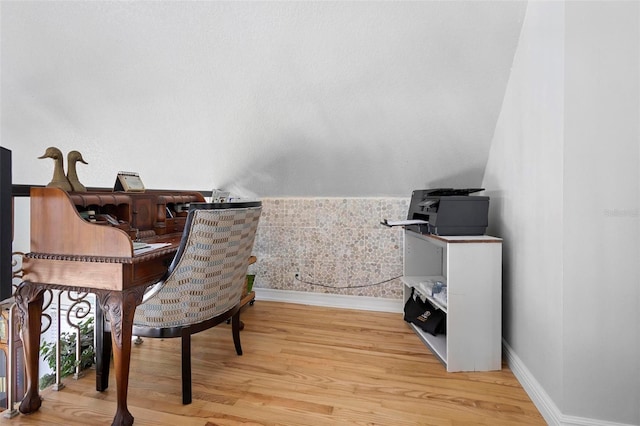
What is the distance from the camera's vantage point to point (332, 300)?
9.95 feet

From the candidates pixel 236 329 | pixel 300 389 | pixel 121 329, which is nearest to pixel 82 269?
pixel 121 329

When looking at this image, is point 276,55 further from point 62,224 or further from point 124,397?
point 124,397

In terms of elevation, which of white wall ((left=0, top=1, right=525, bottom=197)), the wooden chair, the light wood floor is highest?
white wall ((left=0, top=1, right=525, bottom=197))

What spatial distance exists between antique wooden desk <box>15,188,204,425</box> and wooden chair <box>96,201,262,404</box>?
4.7 inches

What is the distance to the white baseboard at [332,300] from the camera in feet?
9.51

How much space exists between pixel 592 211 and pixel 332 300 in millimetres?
2163

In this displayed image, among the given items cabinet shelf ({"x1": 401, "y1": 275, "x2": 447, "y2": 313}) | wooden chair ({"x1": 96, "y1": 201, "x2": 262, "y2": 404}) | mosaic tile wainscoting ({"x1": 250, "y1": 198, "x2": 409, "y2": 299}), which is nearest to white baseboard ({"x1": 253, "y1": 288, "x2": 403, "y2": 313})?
mosaic tile wainscoting ({"x1": 250, "y1": 198, "x2": 409, "y2": 299})

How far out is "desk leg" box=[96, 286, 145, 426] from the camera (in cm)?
131

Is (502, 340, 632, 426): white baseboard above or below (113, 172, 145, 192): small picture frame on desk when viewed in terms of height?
below

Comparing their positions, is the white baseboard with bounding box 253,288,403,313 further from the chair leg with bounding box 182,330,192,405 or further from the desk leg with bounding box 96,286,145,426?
the desk leg with bounding box 96,286,145,426

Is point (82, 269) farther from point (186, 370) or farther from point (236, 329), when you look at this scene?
point (236, 329)

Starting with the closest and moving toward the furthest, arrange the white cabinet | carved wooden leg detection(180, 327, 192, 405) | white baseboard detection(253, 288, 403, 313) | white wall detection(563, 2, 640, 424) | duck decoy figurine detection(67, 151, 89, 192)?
1. white wall detection(563, 2, 640, 424)
2. carved wooden leg detection(180, 327, 192, 405)
3. duck decoy figurine detection(67, 151, 89, 192)
4. the white cabinet
5. white baseboard detection(253, 288, 403, 313)

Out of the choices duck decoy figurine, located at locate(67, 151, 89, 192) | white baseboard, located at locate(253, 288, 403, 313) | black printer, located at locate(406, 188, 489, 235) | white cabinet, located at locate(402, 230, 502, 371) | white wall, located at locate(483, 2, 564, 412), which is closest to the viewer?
white wall, located at locate(483, 2, 564, 412)

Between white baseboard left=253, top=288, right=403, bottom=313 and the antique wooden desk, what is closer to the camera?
the antique wooden desk
